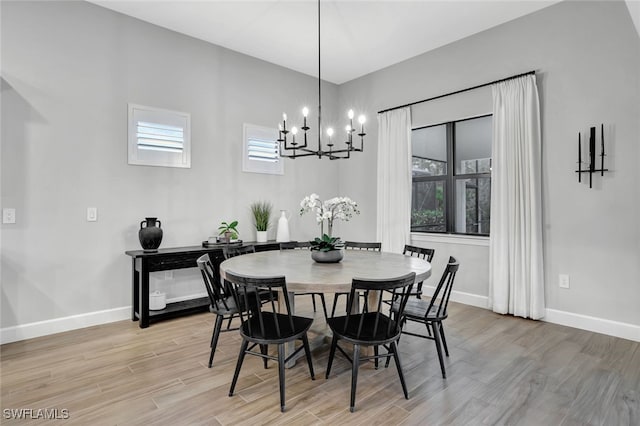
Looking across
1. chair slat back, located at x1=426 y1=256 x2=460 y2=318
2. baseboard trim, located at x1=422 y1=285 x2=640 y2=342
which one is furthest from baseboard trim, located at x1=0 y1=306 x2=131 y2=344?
baseboard trim, located at x1=422 y1=285 x2=640 y2=342

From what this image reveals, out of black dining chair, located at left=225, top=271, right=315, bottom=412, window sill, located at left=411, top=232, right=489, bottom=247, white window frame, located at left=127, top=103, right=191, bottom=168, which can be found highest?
white window frame, located at left=127, top=103, right=191, bottom=168

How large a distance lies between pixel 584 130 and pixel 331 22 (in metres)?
2.91

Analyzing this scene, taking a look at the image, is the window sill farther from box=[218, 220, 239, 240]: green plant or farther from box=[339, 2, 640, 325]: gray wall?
box=[218, 220, 239, 240]: green plant

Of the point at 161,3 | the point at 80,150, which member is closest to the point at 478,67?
the point at 161,3

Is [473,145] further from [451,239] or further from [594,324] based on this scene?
[594,324]

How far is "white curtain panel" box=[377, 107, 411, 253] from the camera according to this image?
15.9ft

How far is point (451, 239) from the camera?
4473 mm

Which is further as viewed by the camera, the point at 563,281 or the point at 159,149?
the point at 159,149

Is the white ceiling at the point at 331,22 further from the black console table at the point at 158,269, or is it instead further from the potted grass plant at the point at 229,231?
the black console table at the point at 158,269

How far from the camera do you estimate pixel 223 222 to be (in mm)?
4453

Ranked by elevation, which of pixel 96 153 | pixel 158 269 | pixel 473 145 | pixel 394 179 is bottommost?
pixel 158 269

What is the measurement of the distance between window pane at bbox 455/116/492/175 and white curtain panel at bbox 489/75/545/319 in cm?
26

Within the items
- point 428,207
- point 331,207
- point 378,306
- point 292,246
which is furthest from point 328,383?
point 428,207

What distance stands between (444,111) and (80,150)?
430cm
